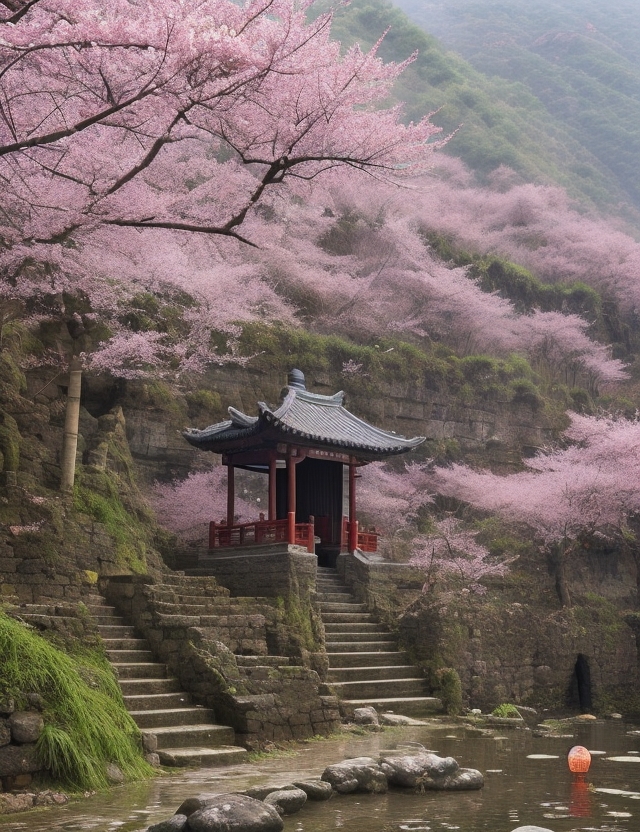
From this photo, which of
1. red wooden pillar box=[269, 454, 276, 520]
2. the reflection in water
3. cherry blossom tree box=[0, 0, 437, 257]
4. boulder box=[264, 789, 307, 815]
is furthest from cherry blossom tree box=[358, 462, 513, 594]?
boulder box=[264, 789, 307, 815]

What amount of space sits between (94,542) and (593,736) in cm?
908

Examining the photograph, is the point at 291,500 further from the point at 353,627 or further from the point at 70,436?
the point at 70,436

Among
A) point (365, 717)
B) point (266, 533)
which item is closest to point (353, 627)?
point (266, 533)

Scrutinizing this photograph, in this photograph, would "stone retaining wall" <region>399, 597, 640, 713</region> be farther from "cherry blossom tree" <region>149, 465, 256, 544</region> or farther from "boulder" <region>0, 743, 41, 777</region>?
"boulder" <region>0, 743, 41, 777</region>

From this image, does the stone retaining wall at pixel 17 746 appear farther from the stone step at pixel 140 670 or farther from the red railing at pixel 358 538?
the red railing at pixel 358 538

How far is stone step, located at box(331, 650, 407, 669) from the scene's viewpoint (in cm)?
1625

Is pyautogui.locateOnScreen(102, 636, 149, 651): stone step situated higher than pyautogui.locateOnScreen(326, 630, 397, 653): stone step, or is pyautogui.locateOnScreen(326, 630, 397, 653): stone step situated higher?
pyautogui.locateOnScreen(102, 636, 149, 651): stone step

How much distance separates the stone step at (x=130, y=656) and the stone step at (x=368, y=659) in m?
4.88

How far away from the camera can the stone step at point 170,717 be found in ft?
33.1

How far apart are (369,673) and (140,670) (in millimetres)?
5899

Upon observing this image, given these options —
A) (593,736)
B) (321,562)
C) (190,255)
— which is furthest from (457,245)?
(593,736)

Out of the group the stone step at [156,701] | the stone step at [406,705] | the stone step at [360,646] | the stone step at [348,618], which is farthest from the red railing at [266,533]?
the stone step at [156,701]

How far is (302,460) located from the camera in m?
20.5

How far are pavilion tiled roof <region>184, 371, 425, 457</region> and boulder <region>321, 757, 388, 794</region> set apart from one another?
35.0 ft
